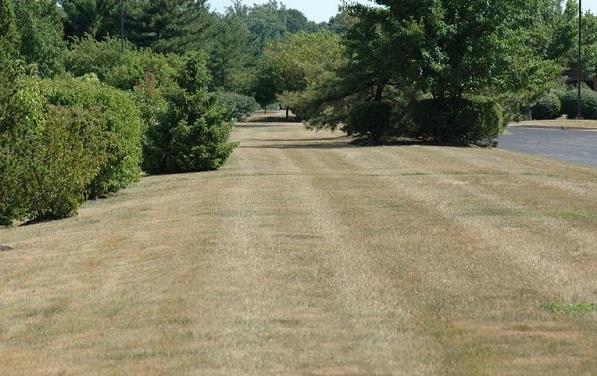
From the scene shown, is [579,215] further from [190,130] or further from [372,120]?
[372,120]

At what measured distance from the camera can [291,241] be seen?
39.7 feet

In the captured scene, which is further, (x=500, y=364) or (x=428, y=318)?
(x=428, y=318)

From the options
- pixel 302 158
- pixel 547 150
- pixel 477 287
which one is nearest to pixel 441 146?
pixel 547 150

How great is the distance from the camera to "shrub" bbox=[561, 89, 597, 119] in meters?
69.1

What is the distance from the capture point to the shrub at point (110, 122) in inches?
724

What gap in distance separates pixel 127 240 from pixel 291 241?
2.57 metres

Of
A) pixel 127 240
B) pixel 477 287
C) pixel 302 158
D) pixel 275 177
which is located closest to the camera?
pixel 477 287

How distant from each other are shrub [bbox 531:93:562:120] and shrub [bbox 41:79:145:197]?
53.1 metres

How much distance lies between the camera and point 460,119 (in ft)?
118

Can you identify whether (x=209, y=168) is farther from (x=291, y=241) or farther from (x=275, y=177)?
(x=291, y=241)

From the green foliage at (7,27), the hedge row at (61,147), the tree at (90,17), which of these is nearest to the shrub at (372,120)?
the hedge row at (61,147)

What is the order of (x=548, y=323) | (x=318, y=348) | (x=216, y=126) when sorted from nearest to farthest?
1. (x=318, y=348)
2. (x=548, y=323)
3. (x=216, y=126)

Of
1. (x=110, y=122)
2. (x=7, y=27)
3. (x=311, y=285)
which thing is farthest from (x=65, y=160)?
(x=311, y=285)

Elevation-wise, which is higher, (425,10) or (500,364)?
(425,10)
